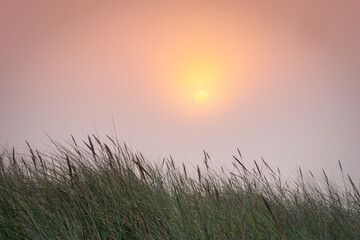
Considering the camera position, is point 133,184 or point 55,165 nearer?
point 133,184

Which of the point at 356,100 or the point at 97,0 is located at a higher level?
the point at 97,0

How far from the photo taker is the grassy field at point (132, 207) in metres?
1.49

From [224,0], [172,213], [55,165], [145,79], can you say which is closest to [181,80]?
[145,79]

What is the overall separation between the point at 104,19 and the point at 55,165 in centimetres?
375

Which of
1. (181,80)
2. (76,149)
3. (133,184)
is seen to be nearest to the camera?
(133,184)

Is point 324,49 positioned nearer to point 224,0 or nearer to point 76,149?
point 224,0

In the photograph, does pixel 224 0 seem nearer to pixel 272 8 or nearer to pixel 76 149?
pixel 272 8

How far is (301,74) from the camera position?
550 centimetres

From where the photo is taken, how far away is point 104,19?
5.53 meters

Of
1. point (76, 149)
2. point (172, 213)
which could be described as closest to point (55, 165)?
point (76, 149)

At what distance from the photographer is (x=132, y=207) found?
1.61 meters

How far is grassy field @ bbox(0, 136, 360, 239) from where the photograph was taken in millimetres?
1487

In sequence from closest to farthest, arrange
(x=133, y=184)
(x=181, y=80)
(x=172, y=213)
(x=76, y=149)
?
1. (x=172, y=213)
2. (x=133, y=184)
3. (x=76, y=149)
4. (x=181, y=80)

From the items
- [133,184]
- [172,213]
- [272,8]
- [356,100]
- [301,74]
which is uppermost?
[272,8]
